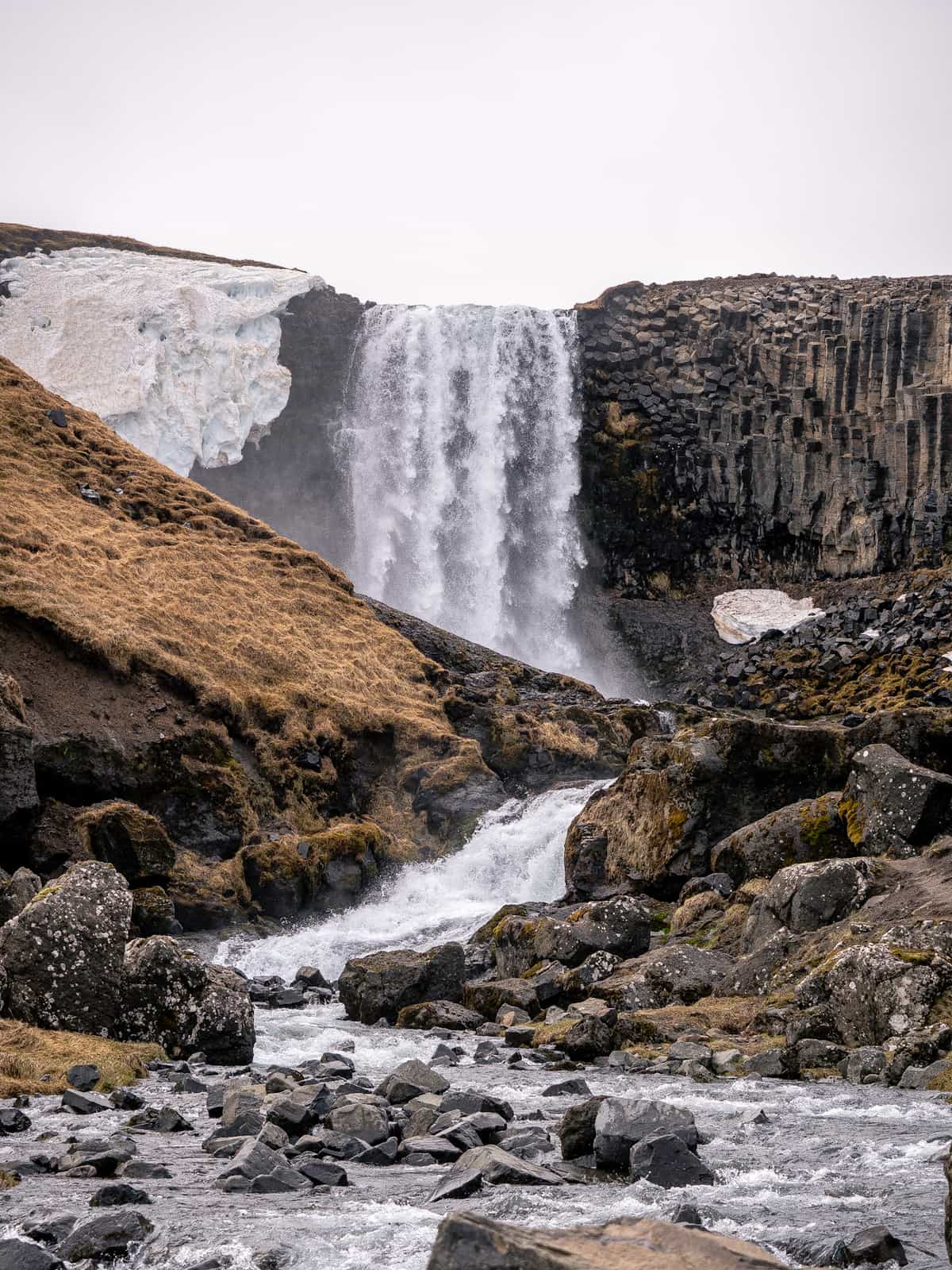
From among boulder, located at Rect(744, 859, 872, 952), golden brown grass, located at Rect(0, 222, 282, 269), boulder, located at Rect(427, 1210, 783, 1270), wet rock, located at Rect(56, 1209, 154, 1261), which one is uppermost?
golden brown grass, located at Rect(0, 222, 282, 269)

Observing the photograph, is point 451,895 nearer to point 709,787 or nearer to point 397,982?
point 709,787

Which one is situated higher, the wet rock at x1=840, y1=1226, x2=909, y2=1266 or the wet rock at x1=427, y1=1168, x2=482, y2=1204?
the wet rock at x1=840, y1=1226, x2=909, y2=1266

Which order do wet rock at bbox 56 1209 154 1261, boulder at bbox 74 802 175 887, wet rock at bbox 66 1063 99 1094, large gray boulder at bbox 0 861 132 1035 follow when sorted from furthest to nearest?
boulder at bbox 74 802 175 887 < large gray boulder at bbox 0 861 132 1035 < wet rock at bbox 66 1063 99 1094 < wet rock at bbox 56 1209 154 1261

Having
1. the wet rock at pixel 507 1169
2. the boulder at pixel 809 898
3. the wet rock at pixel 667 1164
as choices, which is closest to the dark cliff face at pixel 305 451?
the boulder at pixel 809 898

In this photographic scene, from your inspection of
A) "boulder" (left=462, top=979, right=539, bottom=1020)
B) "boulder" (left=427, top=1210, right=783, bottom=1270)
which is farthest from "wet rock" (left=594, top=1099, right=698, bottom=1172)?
"boulder" (left=462, top=979, right=539, bottom=1020)

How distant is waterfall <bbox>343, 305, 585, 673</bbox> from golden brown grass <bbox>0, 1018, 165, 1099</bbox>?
49.3m

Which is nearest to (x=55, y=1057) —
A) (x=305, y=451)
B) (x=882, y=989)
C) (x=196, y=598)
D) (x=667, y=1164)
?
(x=667, y=1164)

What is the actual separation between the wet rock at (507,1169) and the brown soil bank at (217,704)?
16479mm

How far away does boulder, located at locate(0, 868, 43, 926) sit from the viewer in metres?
17.6

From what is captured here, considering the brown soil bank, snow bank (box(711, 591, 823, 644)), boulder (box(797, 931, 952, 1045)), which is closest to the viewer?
boulder (box(797, 931, 952, 1045))

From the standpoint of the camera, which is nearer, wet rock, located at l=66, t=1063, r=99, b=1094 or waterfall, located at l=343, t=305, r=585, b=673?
wet rock, located at l=66, t=1063, r=99, b=1094

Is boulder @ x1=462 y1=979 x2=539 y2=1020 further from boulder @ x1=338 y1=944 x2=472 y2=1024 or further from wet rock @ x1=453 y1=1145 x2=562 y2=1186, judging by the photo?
wet rock @ x1=453 y1=1145 x2=562 y2=1186

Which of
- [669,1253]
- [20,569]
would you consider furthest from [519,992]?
[20,569]

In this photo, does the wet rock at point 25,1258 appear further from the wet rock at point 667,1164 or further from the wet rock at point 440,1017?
the wet rock at point 440,1017
